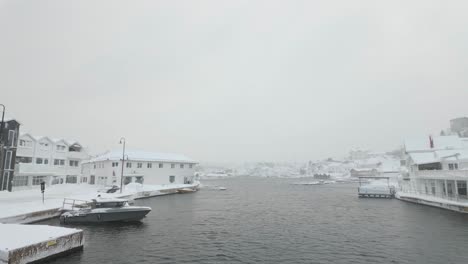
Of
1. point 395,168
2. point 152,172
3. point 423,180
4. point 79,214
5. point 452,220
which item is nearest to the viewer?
point 79,214

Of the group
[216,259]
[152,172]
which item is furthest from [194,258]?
[152,172]

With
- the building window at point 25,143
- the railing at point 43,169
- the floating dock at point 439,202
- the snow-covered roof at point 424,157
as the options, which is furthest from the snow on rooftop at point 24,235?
the snow-covered roof at point 424,157

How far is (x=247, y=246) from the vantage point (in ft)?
75.5

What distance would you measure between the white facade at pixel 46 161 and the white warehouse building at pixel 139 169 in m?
5.55

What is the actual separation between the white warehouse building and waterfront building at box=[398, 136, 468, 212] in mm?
59456

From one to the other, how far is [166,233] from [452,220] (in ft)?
115

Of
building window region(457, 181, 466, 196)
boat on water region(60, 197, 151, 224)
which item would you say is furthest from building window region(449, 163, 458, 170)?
boat on water region(60, 197, 151, 224)

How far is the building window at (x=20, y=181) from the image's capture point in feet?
164

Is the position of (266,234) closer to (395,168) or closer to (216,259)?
(216,259)

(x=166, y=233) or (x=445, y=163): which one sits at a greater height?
(x=445, y=163)

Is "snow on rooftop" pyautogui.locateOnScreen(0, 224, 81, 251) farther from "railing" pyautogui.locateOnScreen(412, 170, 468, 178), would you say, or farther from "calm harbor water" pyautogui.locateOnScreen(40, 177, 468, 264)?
"railing" pyautogui.locateOnScreen(412, 170, 468, 178)

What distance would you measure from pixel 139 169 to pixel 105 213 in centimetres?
4596

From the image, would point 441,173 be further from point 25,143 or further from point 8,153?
point 25,143

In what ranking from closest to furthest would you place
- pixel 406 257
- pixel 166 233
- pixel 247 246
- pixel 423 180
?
1. pixel 406 257
2. pixel 247 246
3. pixel 166 233
4. pixel 423 180
